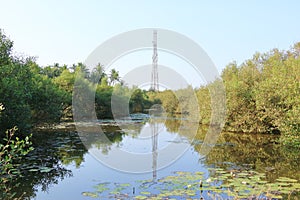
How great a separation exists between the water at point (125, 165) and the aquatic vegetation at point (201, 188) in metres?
0.02

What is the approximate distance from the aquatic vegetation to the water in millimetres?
25

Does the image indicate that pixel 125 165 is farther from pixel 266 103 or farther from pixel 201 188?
pixel 266 103

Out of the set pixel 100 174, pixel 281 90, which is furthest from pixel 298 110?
pixel 100 174

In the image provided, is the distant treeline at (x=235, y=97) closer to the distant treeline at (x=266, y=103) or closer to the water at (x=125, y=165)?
the distant treeline at (x=266, y=103)

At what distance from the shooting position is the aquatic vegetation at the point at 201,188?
570 cm

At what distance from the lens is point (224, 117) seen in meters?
20.1

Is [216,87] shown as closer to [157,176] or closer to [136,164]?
[136,164]

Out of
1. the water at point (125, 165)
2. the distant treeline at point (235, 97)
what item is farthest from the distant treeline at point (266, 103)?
the water at point (125, 165)

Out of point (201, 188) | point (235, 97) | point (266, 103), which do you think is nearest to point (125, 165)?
point (201, 188)

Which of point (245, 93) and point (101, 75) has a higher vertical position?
point (101, 75)

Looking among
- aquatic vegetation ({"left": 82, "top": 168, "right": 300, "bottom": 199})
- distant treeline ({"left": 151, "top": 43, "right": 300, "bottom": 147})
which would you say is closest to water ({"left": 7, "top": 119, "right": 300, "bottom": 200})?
aquatic vegetation ({"left": 82, "top": 168, "right": 300, "bottom": 199})

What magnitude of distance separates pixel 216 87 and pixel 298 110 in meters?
9.66

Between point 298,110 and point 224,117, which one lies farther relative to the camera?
point 224,117

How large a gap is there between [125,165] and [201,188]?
13.0 feet
